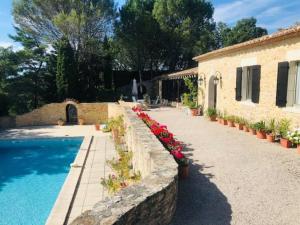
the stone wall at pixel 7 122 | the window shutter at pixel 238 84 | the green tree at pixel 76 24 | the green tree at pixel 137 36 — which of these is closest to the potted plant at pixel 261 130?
the window shutter at pixel 238 84

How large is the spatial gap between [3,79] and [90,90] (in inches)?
315

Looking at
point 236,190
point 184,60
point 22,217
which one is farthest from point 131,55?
point 236,190

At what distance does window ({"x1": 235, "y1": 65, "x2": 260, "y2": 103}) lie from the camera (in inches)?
423

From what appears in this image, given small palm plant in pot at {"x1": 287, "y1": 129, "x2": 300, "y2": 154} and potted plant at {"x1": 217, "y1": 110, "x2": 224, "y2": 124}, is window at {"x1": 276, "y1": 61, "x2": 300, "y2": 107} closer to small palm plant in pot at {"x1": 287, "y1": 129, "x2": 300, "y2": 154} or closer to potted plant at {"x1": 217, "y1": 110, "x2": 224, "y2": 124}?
small palm plant in pot at {"x1": 287, "y1": 129, "x2": 300, "y2": 154}

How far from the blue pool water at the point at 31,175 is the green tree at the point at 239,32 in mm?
31569

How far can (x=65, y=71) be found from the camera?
2511 cm

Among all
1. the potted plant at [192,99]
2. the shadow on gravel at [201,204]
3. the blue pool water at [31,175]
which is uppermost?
the potted plant at [192,99]

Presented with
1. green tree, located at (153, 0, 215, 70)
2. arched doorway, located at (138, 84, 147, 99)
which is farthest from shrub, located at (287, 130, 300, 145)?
green tree, located at (153, 0, 215, 70)

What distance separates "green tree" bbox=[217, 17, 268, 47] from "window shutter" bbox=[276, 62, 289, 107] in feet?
112

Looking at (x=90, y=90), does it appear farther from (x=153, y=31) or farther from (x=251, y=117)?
(x=251, y=117)

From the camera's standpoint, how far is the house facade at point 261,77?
867 cm

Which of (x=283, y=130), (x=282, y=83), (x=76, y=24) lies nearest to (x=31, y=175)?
(x=283, y=130)

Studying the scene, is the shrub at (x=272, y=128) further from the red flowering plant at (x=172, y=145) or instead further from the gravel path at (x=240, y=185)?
the red flowering plant at (x=172, y=145)

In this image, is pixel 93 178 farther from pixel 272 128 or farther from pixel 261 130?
pixel 272 128
